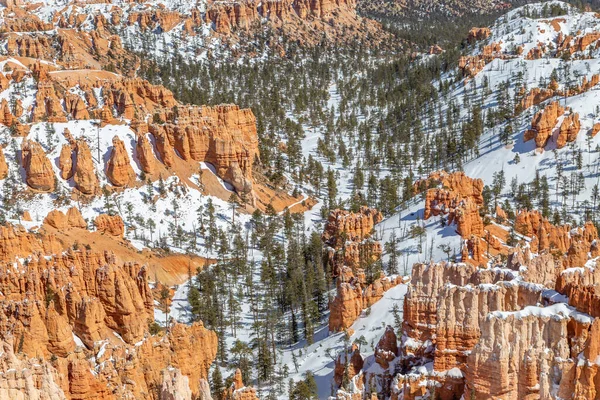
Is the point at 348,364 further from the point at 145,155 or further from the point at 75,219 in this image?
the point at 145,155

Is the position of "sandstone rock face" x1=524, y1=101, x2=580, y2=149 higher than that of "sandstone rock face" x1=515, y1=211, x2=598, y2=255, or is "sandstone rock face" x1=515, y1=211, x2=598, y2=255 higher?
"sandstone rock face" x1=524, y1=101, x2=580, y2=149

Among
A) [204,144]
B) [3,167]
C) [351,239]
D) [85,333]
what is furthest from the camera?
[204,144]

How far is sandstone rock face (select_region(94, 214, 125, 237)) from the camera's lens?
302 feet

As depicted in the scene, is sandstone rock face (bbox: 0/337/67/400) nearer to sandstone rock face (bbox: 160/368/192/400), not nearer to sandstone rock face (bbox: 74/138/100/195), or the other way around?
sandstone rock face (bbox: 160/368/192/400)

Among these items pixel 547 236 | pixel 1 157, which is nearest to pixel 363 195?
pixel 547 236

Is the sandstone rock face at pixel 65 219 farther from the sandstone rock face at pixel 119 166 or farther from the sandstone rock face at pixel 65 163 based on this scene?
the sandstone rock face at pixel 119 166

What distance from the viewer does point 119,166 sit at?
335ft

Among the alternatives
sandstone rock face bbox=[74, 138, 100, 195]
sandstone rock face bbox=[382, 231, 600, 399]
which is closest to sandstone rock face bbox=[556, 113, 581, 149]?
sandstone rock face bbox=[382, 231, 600, 399]

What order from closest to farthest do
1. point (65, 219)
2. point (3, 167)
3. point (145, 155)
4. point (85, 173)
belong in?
point (65, 219) < point (3, 167) < point (85, 173) < point (145, 155)

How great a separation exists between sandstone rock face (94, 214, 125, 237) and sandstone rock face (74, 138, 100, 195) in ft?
23.0

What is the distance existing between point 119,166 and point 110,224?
1228 cm

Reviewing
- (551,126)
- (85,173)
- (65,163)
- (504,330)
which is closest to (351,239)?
(85,173)

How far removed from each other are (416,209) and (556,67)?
7453cm

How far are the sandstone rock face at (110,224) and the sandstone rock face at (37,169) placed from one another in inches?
348
